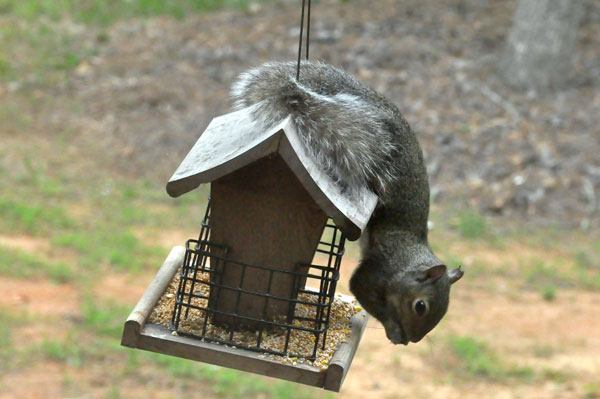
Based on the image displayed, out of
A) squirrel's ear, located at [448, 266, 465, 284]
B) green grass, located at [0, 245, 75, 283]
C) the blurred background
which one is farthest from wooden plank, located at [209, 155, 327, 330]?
green grass, located at [0, 245, 75, 283]

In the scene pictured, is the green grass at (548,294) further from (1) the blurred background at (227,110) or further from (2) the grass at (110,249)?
(2) the grass at (110,249)

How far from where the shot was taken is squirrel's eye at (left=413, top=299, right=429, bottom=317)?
2400 mm

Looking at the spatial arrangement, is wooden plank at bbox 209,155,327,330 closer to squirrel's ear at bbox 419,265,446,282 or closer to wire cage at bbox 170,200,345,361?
wire cage at bbox 170,200,345,361

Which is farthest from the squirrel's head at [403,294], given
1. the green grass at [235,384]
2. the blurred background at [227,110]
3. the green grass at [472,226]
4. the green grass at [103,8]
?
the green grass at [103,8]

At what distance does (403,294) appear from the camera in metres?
2.44

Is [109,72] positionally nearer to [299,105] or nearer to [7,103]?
[7,103]

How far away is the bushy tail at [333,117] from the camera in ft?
6.64

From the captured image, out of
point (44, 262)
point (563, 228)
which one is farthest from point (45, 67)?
point (563, 228)

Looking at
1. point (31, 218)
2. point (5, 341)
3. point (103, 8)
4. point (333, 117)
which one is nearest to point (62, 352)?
point (5, 341)

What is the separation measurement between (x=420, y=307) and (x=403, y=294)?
0.06 meters

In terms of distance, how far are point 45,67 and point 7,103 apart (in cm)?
75

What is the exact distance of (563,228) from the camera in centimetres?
632

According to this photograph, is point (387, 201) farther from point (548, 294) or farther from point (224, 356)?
point (548, 294)

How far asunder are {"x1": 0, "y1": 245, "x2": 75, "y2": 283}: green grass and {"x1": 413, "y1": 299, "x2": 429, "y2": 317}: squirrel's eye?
3099mm
